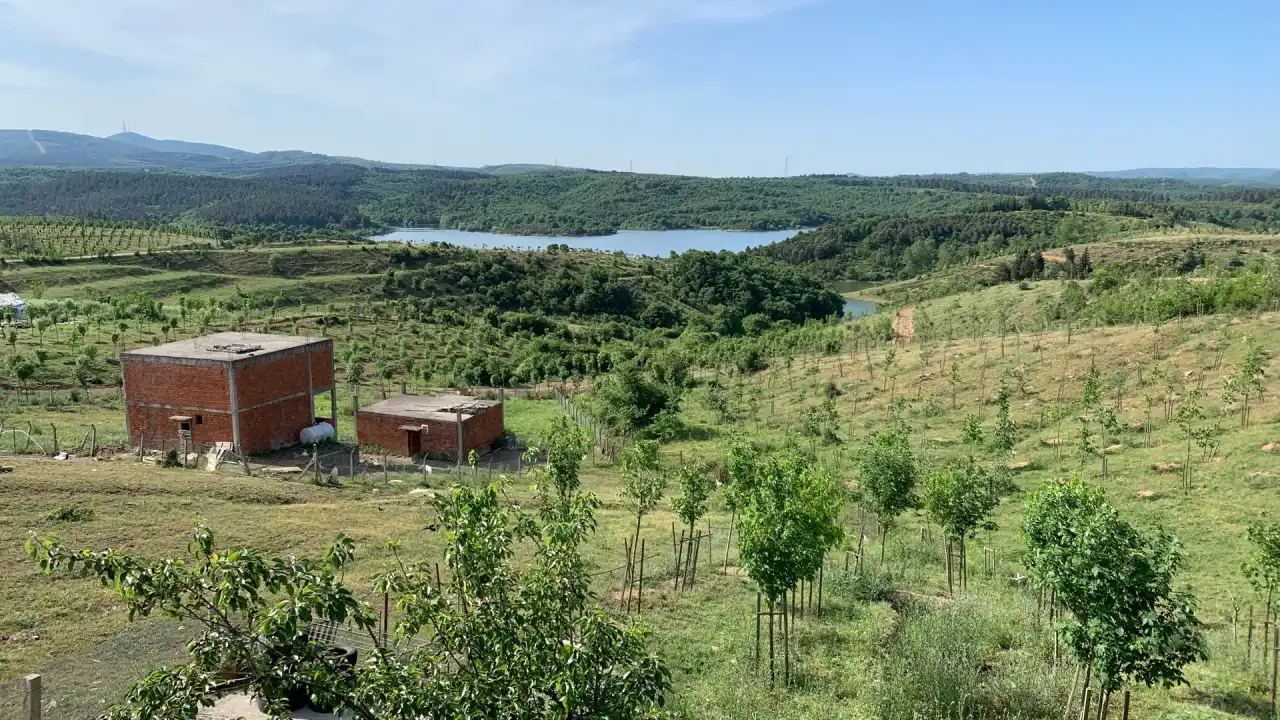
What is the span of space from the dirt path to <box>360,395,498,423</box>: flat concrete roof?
32191 millimetres

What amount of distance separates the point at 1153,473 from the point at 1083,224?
103 meters

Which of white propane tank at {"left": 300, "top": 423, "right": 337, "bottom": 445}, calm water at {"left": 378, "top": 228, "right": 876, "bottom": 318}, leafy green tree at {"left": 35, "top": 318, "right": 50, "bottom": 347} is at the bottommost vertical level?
white propane tank at {"left": 300, "top": 423, "right": 337, "bottom": 445}

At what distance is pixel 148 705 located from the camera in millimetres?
4473

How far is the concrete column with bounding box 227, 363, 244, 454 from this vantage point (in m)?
27.9

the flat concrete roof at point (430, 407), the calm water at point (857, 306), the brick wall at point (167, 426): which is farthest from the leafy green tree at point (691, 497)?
the calm water at point (857, 306)

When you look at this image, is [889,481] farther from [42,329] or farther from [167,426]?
[42,329]

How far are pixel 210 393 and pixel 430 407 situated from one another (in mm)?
8063

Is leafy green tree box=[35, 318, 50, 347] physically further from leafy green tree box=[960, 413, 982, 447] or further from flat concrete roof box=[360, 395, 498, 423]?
leafy green tree box=[960, 413, 982, 447]

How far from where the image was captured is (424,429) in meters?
30.9

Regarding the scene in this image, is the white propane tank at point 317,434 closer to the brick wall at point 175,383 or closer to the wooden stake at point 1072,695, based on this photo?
the brick wall at point 175,383

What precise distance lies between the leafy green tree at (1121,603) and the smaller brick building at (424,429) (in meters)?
24.2

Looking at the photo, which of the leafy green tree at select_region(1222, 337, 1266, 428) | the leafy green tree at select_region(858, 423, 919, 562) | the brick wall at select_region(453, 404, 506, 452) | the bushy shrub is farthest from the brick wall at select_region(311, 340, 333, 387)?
the leafy green tree at select_region(1222, 337, 1266, 428)

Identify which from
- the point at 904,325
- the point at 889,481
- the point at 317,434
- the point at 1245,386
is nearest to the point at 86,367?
the point at 317,434

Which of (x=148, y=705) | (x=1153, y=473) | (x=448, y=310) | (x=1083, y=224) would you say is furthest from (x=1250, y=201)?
(x=148, y=705)
